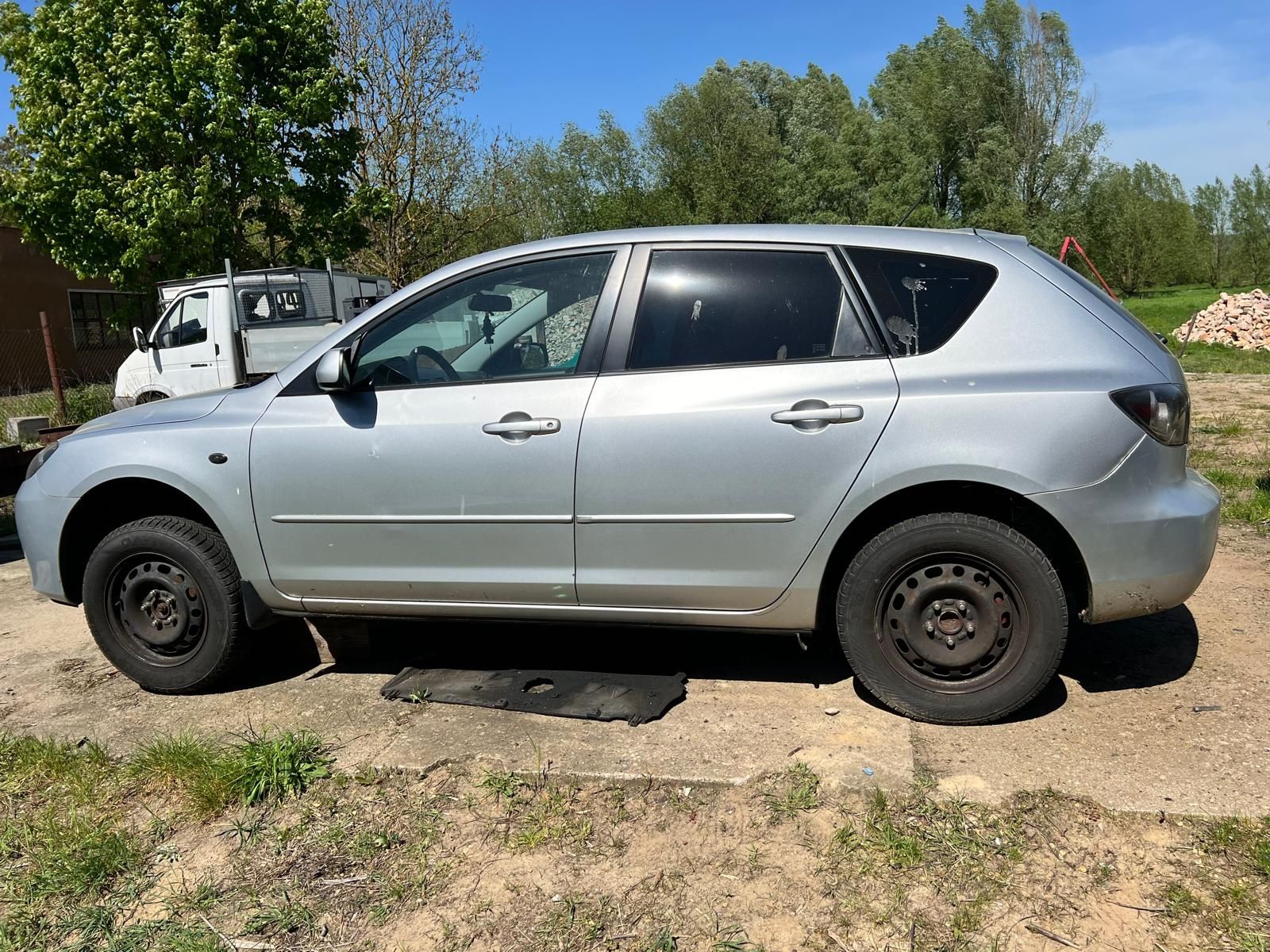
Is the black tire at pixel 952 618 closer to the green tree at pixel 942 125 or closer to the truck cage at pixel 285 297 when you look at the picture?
the truck cage at pixel 285 297

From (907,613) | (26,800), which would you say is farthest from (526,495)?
(26,800)

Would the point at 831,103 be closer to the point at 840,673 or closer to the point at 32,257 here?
the point at 32,257

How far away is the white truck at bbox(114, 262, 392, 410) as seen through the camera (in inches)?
469

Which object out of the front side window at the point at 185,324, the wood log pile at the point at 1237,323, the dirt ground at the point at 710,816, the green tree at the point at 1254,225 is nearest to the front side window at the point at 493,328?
the dirt ground at the point at 710,816

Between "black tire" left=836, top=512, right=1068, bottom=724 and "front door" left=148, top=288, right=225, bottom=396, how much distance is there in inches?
441

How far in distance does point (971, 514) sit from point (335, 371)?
237 centimetres

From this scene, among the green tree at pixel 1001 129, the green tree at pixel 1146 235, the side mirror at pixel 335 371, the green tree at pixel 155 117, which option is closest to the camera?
the side mirror at pixel 335 371

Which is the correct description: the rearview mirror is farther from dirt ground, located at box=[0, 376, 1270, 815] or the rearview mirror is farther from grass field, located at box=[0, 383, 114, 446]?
grass field, located at box=[0, 383, 114, 446]

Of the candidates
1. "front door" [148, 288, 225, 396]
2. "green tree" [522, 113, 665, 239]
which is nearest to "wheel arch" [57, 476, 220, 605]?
"front door" [148, 288, 225, 396]

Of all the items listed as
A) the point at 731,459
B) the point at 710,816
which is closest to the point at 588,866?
the point at 710,816

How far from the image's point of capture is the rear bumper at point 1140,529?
3.10 m

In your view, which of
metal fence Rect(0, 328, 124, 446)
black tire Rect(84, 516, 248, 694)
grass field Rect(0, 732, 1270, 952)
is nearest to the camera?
grass field Rect(0, 732, 1270, 952)

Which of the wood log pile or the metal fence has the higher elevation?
the metal fence

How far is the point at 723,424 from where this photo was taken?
3.29m
